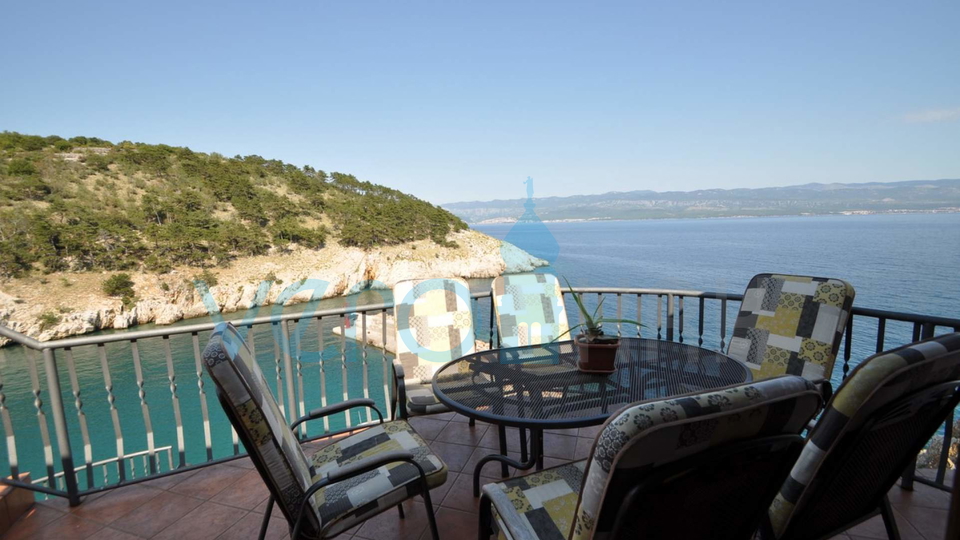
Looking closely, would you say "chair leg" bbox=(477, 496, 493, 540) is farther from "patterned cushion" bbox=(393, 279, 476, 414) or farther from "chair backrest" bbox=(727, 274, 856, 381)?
"chair backrest" bbox=(727, 274, 856, 381)

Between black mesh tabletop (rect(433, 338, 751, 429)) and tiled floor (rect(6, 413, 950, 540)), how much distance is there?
0.63m

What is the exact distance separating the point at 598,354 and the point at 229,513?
194 centimetres

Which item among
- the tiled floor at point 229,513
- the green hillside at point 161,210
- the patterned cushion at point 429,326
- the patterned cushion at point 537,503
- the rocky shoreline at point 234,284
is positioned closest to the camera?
the patterned cushion at point 537,503

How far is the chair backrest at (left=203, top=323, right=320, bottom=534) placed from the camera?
4.11 feet

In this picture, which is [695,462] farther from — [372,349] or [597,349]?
[372,349]

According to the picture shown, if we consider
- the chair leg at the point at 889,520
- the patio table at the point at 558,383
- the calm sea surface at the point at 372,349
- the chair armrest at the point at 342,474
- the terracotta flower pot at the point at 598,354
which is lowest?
the calm sea surface at the point at 372,349

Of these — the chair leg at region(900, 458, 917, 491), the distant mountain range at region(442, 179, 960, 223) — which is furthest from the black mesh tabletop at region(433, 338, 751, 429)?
the distant mountain range at region(442, 179, 960, 223)

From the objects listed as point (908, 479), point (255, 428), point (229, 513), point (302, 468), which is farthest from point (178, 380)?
point (908, 479)

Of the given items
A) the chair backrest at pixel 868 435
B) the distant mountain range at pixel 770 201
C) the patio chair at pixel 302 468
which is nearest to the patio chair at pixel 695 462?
the chair backrest at pixel 868 435

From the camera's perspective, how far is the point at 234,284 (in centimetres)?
2734

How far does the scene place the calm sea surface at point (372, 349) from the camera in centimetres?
1502

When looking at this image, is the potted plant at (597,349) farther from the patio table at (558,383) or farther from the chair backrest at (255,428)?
the chair backrest at (255,428)

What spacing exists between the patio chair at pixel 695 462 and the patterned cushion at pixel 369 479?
895 mm

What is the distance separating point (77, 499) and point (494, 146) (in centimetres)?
2987
